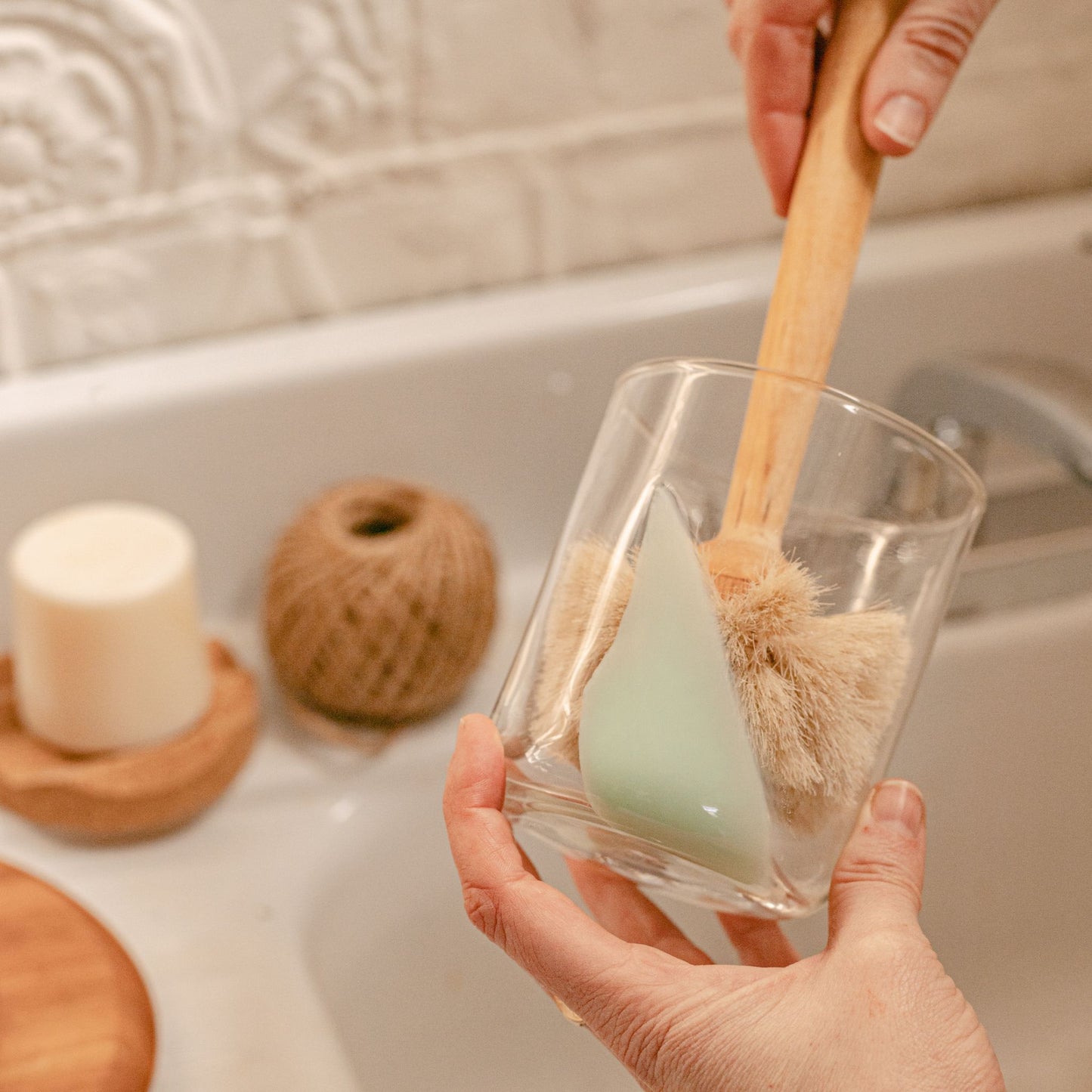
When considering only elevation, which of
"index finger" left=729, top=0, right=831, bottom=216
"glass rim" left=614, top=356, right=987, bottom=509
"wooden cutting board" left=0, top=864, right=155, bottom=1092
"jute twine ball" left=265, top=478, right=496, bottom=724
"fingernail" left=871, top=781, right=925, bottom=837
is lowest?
"wooden cutting board" left=0, top=864, right=155, bottom=1092

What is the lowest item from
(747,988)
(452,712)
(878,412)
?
(452,712)

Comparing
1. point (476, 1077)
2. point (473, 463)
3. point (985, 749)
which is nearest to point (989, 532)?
point (985, 749)

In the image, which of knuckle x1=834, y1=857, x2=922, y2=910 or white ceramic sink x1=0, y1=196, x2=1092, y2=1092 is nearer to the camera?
knuckle x1=834, y1=857, x2=922, y2=910

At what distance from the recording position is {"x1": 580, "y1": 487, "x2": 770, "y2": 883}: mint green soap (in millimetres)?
224

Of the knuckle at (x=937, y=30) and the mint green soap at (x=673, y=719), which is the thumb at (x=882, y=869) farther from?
the knuckle at (x=937, y=30)

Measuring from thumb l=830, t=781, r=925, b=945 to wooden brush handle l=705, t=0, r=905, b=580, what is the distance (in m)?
0.08

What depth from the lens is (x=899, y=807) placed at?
0.91ft

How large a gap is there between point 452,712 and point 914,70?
316 mm

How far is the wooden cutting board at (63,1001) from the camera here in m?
0.31

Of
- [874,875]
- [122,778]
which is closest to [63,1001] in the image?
[122,778]

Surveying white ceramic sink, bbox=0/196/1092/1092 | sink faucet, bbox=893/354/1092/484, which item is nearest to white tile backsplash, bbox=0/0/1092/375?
white ceramic sink, bbox=0/196/1092/1092

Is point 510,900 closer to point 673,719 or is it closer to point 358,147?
point 673,719

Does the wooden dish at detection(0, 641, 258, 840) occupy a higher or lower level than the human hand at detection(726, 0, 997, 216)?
lower

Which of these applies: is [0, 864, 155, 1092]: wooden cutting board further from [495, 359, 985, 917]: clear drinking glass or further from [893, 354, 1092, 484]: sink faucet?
[893, 354, 1092, 484]: sink faucet
